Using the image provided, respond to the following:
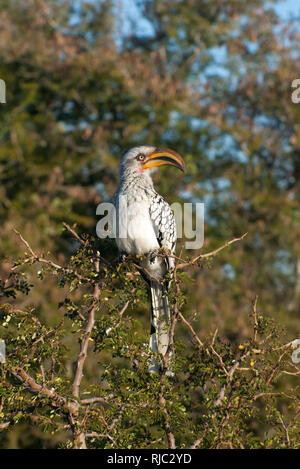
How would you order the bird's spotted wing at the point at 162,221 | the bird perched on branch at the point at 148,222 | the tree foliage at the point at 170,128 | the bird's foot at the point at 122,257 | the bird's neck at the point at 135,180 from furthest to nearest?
the tree foliage at the point at 170,128, the bird's neck at the point at 135,180, the bird's spotted wing at the point at 162,221, the bird perched on branch at the point at 148,222, the bird's foot at the point at 122,257

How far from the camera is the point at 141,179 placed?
187 inches

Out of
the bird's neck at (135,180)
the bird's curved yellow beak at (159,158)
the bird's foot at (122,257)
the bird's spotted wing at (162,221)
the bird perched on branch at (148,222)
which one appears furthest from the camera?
the bird's curved yellow beak at (159,158)

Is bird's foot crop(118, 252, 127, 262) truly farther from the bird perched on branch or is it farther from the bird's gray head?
the bird's gray head

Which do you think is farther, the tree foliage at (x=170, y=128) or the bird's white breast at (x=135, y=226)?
the tree foliage at (x=170, y=128)

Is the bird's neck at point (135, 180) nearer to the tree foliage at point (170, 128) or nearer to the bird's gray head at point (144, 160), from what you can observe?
the bird's gray head at point (144, 160)

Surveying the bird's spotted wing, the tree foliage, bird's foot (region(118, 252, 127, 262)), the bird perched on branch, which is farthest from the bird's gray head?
the tree foliage

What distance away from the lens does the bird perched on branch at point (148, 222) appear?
A: 4285 mm

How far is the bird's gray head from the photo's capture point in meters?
4.84

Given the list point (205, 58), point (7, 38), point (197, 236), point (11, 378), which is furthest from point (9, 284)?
point (205, 58)

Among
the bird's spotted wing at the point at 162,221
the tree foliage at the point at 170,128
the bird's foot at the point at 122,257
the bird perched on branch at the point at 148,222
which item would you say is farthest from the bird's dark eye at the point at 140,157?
the tree foliage at the point at 170,128

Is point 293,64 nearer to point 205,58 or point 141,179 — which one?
point 205,58

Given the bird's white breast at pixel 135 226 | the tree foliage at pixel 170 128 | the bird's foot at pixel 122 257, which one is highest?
the tree foliage at pixel 170 128

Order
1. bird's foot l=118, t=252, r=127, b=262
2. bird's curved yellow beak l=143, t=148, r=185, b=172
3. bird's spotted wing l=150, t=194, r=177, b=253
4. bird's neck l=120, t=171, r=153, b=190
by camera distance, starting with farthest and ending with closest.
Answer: bird's curved yellow beak l=143, t=148, r=185, b=172 → bird's neck l=120, t=171, r=153, b=190 → bird's spotted wing l=150, t=194, r=177, b=253 → bird's foot l=118, t=252, r=127, b=262

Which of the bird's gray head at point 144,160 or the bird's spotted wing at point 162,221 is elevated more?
the bird's gray head at point 144,160
